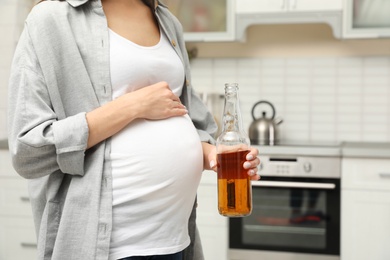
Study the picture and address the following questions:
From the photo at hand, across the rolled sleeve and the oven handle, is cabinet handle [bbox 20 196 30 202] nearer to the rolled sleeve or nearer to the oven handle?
the oven handle

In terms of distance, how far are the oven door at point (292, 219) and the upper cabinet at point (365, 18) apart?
75 cm

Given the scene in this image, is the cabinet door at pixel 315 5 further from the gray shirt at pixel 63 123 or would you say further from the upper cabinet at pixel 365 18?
the gray shirt at pixel 63 123

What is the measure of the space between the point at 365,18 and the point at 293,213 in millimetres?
1019

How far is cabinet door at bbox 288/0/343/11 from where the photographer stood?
274 cm

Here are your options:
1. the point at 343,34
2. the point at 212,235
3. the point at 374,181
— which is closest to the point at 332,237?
the point at 374,181

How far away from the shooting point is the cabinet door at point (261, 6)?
110 inches

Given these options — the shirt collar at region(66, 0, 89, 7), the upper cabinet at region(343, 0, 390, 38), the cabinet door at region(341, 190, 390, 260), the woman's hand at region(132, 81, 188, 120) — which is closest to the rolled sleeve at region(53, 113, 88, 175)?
the woman's hand at region(132, 81, 188, 120)

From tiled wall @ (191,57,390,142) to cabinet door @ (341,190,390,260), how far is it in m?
0.56

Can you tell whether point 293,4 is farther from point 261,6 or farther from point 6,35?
point 6,35

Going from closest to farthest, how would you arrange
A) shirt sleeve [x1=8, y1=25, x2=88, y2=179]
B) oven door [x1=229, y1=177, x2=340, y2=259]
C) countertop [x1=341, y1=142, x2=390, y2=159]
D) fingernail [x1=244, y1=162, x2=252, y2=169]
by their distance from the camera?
shirt sleeve [x1=8, y1=25, x2=88, y2=179]
fingernail [x1=244, y1=162, x2=252, y2=169]
countertop [x1=341, y1=142, x2=390, y2=159]
oven door [x1=229, y1=177, x2=340, y2=259]

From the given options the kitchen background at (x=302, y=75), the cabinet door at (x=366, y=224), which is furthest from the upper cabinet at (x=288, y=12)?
the cabinet door at (x=366, y=224)

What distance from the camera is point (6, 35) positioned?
3080mm

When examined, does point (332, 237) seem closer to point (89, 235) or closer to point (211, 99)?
point (211, 99)

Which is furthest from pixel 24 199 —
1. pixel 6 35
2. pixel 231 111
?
pixel 231 111
